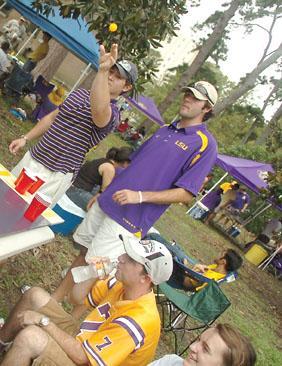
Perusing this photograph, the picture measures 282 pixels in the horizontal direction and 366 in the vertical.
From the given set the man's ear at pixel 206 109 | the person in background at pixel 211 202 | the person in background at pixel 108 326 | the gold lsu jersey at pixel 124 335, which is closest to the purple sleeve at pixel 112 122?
the man's ear at pixel 206 109

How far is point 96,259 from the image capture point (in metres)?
2.52

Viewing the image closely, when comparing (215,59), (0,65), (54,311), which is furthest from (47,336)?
(215,59)

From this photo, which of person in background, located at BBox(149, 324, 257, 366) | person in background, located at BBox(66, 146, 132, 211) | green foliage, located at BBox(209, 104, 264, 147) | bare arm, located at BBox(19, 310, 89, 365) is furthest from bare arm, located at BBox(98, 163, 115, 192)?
green foliage, located at BBox(209, 104, 264, 147)

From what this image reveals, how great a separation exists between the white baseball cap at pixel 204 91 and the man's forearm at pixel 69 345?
1731 mm

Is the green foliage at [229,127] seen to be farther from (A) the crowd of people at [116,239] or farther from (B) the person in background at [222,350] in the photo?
(B) the person in background at [222,350]

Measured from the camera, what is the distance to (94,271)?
2.46 m

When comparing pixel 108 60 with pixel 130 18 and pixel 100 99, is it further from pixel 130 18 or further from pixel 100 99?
pixel 130 18

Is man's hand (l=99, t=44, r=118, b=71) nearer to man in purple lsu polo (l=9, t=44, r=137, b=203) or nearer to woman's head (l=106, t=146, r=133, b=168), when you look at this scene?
man in purple lsu polo (l=9, t=44, r=137, b=203)

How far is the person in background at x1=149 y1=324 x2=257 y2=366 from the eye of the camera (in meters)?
1.96

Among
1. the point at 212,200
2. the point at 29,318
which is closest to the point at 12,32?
the point at 212,200

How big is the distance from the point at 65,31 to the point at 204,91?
6493mm

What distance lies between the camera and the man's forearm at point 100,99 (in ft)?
8.60

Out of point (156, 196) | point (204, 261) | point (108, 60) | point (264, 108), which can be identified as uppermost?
point (264, 108)

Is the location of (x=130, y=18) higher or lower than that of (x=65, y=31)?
higher
